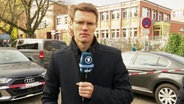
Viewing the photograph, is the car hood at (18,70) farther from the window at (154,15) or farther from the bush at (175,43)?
the window at (154,15)

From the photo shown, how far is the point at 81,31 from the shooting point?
1.85 meters

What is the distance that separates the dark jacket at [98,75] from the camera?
1831 mm

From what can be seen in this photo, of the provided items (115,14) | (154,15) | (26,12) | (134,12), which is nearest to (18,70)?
(26,12)

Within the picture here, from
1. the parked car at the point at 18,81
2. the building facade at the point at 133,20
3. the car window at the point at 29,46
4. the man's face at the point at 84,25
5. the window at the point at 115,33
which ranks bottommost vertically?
the parked car at the point at 18,81

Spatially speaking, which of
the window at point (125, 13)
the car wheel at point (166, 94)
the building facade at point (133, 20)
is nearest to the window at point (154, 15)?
the building facade at point (133, 20)

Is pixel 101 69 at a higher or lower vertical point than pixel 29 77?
higher

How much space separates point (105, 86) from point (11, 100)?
4.24 m

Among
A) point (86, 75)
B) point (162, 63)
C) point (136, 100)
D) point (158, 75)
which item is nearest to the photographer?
point (86, 75)

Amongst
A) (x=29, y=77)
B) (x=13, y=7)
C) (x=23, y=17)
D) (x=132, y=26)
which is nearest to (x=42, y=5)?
(x=13, y=7)

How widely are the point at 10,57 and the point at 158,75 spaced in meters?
4.61

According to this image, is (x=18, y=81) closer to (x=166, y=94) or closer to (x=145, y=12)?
(x=166, y=94)

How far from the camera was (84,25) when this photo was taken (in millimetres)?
1849

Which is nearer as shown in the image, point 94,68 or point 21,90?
point 94,68

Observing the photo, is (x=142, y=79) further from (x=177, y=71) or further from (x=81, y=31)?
(x=81, y=31)
